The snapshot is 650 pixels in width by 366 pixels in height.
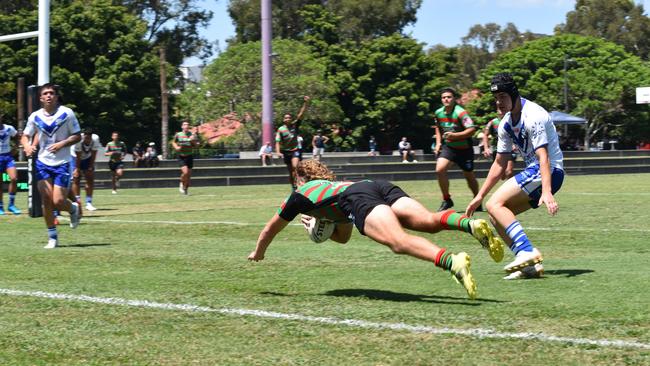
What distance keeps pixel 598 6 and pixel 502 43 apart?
10.6 m

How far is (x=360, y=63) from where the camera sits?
7294 centimetres

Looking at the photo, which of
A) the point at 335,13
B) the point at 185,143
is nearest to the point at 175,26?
the point at 335,13

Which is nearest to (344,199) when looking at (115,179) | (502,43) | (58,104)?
(58,104)

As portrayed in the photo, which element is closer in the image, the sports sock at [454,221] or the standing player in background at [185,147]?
the sports sock at [454,221]

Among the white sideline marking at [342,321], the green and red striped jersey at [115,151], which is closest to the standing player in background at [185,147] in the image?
the green and red striped jersey at [115,151]

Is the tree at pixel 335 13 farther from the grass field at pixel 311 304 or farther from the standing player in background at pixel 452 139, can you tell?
the grass field at pixel 311 304

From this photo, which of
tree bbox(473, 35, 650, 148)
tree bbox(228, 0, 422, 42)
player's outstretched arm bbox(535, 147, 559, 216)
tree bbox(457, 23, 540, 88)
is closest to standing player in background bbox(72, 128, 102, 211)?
player's outstretched arm bbox(535, 147, 559, 216)

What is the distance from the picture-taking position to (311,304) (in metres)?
7.25

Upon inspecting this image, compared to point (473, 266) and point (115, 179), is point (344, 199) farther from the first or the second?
point (115, 179)

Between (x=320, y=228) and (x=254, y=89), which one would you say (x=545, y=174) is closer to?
(x=320, y=228)

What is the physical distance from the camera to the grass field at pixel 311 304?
5531mm

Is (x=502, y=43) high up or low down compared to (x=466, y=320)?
up

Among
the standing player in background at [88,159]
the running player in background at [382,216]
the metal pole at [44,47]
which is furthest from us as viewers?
the standing player in background at [88,159]

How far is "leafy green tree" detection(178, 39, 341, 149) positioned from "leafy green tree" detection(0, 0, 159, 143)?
294 centimetres
